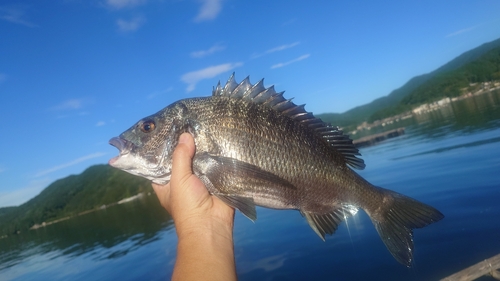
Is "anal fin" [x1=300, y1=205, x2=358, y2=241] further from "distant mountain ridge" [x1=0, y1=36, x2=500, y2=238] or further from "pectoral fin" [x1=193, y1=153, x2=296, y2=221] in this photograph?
"distant mountain ridge" [x1=0, y1=36, x2=500, y2=238]

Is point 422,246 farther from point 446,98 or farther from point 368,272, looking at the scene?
point 446,98

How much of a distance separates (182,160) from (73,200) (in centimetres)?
18805

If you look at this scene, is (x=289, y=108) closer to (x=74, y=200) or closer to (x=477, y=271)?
(x=477, y=271)

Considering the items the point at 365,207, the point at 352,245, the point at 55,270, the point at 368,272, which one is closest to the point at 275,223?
the point at 352,245

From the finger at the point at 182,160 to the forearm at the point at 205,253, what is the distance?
22.1 inches

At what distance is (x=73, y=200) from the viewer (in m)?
167

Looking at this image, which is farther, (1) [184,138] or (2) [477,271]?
(2) [477,271]

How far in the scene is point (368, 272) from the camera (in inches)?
601

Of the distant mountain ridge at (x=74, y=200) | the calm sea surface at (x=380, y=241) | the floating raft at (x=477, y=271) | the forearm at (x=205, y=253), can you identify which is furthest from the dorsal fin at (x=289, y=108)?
the distant mountain ridge at (x=74, y=200)

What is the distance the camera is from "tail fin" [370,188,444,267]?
3.98 metres

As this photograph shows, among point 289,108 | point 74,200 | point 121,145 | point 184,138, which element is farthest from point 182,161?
point 74,200

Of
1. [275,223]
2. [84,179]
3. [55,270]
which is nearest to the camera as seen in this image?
[275,223]

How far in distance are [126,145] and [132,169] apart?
32cm

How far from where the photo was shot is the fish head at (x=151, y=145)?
3895 mm
